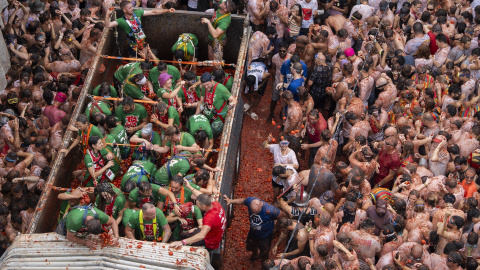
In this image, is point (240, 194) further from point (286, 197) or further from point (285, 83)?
point (285, 83)

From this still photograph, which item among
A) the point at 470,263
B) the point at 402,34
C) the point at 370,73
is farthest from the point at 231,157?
the point at 402,34

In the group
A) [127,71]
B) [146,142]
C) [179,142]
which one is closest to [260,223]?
[179,142]

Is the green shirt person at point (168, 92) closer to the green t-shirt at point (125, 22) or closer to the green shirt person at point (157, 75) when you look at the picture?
the green shirt person at point (157, 75)

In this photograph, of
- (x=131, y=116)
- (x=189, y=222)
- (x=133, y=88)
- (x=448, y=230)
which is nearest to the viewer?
(x=448, y=230)

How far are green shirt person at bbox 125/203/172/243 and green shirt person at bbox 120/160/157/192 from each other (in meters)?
0.81

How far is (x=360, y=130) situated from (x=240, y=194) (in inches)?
99.0

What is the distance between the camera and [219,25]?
11.7 meters

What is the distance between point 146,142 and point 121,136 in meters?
0.46

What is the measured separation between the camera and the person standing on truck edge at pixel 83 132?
930 cm

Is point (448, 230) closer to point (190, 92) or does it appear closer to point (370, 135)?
point (370, 135)

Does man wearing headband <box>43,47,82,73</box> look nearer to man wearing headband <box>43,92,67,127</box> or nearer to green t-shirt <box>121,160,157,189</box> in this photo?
man wearing headband <box>43,92,67,127</box>

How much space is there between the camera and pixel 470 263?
786 cm

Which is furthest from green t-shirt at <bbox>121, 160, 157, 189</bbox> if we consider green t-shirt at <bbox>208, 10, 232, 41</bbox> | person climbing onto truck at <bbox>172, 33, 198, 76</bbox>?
green t-shirt at <bbox>208, 10, 232, 41</bbox>

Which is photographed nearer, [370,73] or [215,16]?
[370,73]
